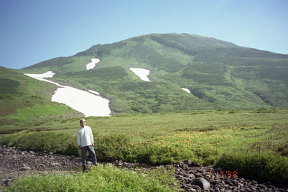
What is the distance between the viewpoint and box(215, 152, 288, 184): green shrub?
10.2m

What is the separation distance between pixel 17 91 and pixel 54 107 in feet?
69.9

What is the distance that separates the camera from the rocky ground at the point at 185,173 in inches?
391

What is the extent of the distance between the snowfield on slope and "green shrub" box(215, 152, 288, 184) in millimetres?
48373

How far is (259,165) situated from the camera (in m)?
11.0

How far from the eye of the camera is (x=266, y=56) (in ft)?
522

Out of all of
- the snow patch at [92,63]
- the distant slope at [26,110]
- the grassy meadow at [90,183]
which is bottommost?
the distant slope at [26,110]

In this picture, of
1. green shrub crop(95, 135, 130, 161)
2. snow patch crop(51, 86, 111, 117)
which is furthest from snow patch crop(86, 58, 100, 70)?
green shrub crop(95, 135, 130, 161)

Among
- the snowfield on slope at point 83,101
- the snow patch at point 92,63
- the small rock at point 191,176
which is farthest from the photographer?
the snow patch at point 92,63

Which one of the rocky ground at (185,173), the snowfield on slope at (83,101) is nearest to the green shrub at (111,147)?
the rocky ground at (185,173)

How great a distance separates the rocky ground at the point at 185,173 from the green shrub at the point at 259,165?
442 millimetres

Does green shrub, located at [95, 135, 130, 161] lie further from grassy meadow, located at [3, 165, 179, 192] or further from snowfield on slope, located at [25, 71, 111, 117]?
snowfield on slope, located at [25, 71, 111, 117]

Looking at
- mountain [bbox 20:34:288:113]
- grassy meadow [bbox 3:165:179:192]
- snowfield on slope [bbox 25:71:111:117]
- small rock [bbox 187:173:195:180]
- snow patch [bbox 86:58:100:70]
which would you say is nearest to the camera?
grassy meadow [bbox 3:165:179:192]

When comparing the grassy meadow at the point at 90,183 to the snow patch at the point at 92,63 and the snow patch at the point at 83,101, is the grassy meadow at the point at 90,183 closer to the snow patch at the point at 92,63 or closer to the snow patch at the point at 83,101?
the snow patch at the point at 83,101

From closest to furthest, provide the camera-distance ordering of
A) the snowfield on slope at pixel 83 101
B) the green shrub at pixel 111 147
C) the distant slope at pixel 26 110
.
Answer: the green shrub at pixel 111 147
the distant slope at pixel 26 110
the snowfield on slope at pixel 83 101
